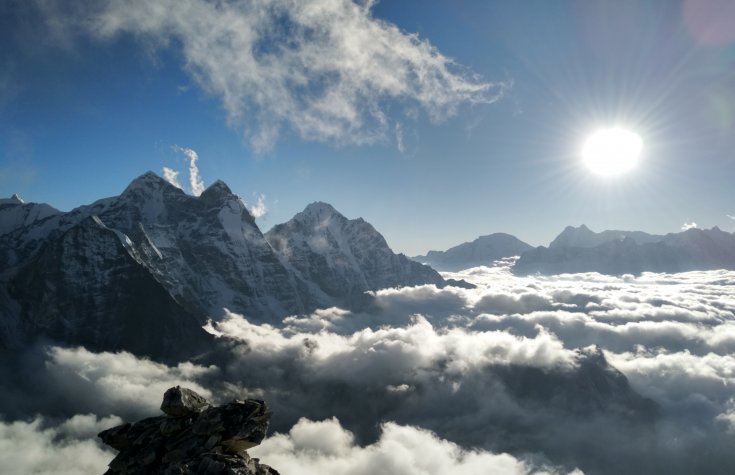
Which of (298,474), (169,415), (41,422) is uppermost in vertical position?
(169,415)

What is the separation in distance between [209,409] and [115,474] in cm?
891

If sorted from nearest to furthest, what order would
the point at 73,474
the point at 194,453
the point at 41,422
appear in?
the point at 194,453, the point at 73,474, the point at 41,422

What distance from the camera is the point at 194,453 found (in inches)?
1276

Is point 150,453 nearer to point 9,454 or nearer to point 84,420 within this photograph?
point 9,454

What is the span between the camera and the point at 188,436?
34.3 metres

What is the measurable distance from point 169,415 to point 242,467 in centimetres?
1066

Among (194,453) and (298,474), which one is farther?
(298,474)

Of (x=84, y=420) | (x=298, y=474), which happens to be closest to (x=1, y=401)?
(x=84, y=420)

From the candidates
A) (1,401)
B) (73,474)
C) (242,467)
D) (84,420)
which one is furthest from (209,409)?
(1,401)

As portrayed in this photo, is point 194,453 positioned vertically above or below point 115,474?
above

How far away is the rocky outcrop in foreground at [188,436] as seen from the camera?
32.8m

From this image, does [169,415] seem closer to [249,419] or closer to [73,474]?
[249,419]

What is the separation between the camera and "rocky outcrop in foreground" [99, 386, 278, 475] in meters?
32.8

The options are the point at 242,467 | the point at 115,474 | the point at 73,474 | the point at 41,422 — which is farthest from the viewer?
the point at 41,422
